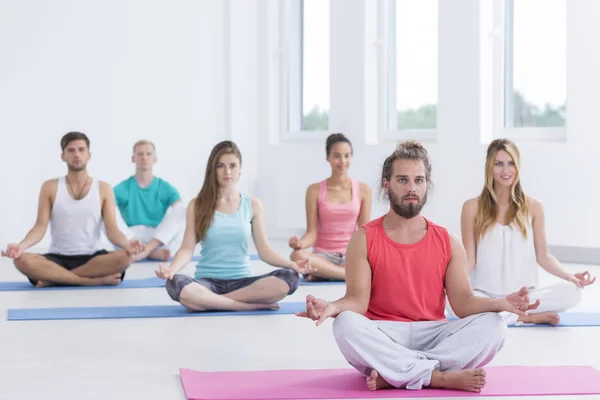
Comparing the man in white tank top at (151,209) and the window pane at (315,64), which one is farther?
the window pane at (315,64)

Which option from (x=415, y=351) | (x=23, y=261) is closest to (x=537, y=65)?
(x=23, y=261)

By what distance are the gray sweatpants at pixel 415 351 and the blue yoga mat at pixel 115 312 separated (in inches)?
71.1

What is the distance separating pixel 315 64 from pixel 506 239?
5.58 m

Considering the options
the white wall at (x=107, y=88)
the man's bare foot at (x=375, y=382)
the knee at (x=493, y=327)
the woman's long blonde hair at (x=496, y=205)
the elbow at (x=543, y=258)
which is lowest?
the man's bare foot at (x=375, y=382)

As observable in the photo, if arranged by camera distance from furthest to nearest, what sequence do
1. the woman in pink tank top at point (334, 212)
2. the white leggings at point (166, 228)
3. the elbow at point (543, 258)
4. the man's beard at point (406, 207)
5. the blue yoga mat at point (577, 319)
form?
the white leggings at point (166, 228), the woman in pink tank top at point (334, 212), the blue yoga mat at point (577, 319), the elbow at point (543, 258), the man's beard at point (406, 207)

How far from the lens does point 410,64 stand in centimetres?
890

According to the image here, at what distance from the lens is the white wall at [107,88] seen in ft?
29.5

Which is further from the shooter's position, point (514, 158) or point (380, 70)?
point (380, 70)

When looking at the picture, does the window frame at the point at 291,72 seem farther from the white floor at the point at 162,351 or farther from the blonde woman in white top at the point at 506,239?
the blonde woman in white top at the point at 506,239

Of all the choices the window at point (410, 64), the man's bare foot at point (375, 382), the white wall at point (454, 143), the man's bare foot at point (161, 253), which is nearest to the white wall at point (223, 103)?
the white wall at point (454, 143)

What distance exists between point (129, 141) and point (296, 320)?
5126 millimetres

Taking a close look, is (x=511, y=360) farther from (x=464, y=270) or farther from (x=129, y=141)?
(x=129, y=141)

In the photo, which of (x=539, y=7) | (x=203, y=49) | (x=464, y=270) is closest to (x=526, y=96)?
(x=539, y=7)

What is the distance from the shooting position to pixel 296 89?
10109mm
